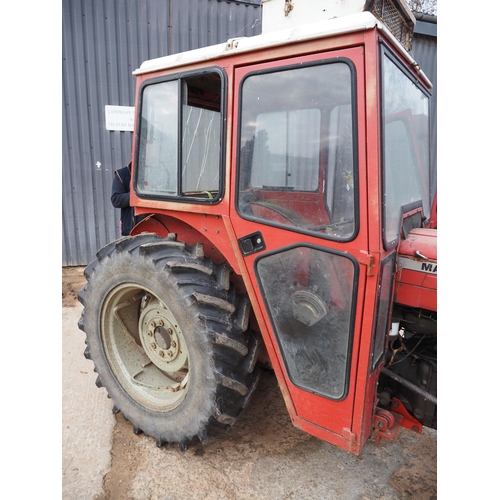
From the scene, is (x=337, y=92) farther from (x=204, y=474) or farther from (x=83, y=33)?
(x=83, y=33)

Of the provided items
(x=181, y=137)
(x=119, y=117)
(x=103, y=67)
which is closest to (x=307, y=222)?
(x=181, y=137)

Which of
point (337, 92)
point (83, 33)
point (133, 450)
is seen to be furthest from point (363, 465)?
point (83, 33)

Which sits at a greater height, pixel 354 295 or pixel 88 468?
pixel 354 295

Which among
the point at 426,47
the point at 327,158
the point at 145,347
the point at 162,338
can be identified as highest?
the point at 426,47

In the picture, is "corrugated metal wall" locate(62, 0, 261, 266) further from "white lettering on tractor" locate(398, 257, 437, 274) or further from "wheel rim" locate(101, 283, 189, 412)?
"white lettering on tractor" locate(398, 257, 437, 274)

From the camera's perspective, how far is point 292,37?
153 cm

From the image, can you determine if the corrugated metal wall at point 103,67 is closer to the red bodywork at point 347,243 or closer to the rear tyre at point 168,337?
the rear tyre at point 168,337

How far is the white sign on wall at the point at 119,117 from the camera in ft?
17.6

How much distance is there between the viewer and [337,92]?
1.50 metres

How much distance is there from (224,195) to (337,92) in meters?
0.67

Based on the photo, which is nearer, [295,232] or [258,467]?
[295,232]

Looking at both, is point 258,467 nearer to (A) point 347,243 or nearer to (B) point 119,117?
(A) point 347,243

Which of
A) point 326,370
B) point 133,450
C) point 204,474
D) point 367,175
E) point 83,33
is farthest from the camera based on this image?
point 83,33

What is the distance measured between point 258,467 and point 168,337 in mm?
863
